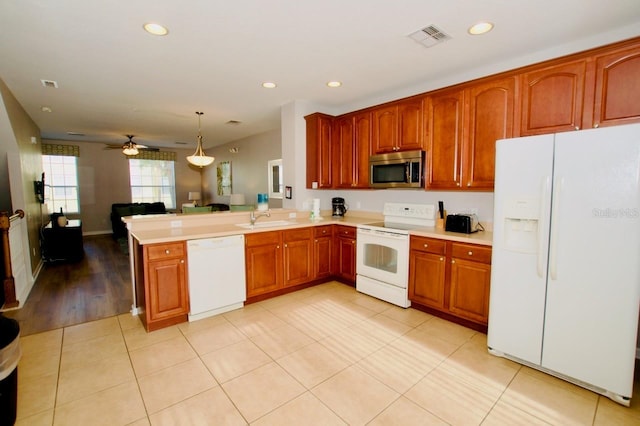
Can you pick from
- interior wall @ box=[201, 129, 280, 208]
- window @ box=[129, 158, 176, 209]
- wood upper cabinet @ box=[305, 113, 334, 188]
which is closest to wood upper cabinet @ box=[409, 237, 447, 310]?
wood upper cabinet @ box=[305, 113, 334, 188]

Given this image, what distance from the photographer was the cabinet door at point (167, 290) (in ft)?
9.11

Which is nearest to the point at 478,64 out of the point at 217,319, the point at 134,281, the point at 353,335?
the point at 353,335

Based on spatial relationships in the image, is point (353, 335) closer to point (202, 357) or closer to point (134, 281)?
point (202, 357)

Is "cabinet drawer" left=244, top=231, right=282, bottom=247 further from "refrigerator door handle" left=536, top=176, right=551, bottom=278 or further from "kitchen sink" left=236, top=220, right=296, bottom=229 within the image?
"refrigerator door handle" left=536, top=176, right=551, bottom=278

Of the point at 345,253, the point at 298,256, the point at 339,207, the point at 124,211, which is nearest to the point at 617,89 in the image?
the point at 345,253

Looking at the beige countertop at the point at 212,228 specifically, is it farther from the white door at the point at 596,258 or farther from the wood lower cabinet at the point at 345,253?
the white door at the point at 596,258

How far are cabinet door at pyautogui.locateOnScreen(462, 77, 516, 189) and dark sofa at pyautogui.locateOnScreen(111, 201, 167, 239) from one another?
8148 millimetres

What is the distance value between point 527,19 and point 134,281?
14.2ft

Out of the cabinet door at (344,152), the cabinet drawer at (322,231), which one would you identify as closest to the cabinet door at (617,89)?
the cabinet door at (344,152)

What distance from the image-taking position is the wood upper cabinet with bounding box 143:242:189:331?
9.02ft

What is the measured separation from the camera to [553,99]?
251 centimetres

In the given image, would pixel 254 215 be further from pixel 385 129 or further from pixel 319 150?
pixel 385 129

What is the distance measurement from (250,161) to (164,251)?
489 centimetres

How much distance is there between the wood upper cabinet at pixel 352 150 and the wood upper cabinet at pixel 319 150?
0.31 feet
